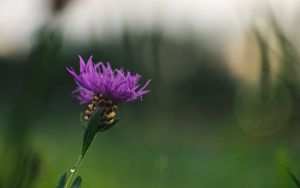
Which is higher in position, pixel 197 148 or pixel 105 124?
pixel 105 124

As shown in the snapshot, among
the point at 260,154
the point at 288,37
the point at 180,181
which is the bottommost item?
the point at 180,181

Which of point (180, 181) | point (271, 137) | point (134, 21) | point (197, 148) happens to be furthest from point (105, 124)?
point (197, 148)

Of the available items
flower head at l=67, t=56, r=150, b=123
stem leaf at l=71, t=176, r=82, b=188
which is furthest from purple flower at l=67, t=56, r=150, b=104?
stem leaf at l=71, t=176, r=82, b=188

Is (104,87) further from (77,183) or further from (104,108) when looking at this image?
(77,183)

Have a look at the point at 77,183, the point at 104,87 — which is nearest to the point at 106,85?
the point at 104,87

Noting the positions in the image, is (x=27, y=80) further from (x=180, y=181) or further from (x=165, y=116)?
(x=180, y=181)

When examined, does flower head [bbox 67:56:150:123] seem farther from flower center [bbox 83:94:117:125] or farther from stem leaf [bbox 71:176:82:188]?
stem leaf [bbox 71:176:82:188]

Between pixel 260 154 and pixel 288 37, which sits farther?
pixel 260 154

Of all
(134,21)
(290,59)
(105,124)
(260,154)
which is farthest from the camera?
(260,154)
